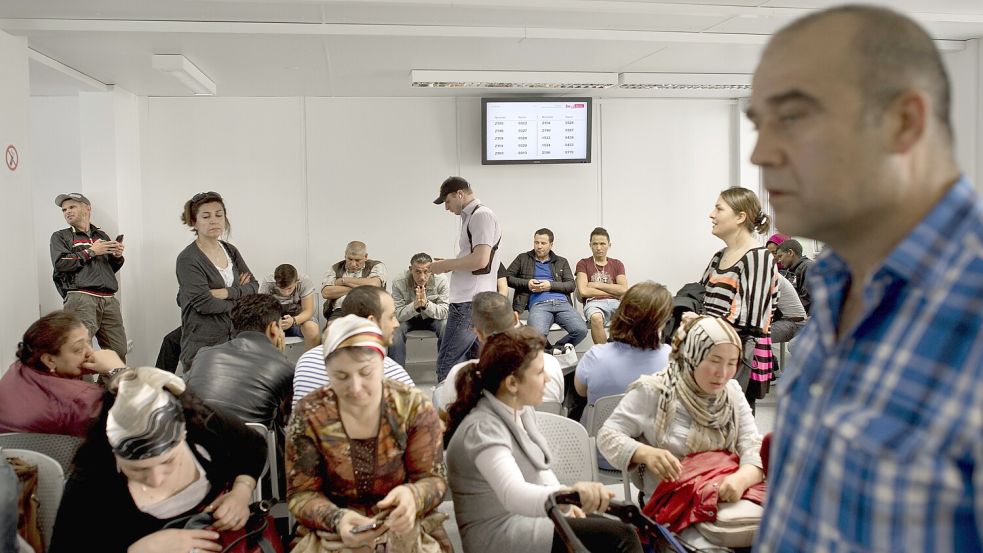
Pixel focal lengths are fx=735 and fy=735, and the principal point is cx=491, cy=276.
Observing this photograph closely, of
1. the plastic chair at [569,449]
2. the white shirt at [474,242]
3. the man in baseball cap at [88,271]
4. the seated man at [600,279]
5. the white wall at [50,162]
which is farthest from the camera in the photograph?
the white wall at [50,162]

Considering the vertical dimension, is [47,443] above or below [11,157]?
below

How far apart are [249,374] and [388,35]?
2723mm

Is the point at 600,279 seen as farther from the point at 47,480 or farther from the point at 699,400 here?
the point at 47,480

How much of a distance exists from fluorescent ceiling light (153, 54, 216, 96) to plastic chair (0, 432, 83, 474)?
11.6ft

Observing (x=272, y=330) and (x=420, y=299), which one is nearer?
(x=272, y=330)

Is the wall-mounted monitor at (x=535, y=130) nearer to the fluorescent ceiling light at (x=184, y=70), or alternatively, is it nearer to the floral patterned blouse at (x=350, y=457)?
the fluorescent ceiling light at (x=184, y=70)

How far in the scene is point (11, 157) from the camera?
4613 mm

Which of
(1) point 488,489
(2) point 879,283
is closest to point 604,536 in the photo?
(1) point 488,489

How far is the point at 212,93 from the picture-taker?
6.69 metres

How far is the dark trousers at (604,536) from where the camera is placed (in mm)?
2141

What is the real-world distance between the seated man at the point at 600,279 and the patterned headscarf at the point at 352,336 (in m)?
4.87

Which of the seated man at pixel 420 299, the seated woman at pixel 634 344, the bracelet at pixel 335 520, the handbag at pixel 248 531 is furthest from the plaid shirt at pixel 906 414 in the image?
the seated man at pixel 420 299

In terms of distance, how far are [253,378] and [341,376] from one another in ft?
3.62

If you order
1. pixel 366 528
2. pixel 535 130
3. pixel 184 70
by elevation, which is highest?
pixel 184 70
